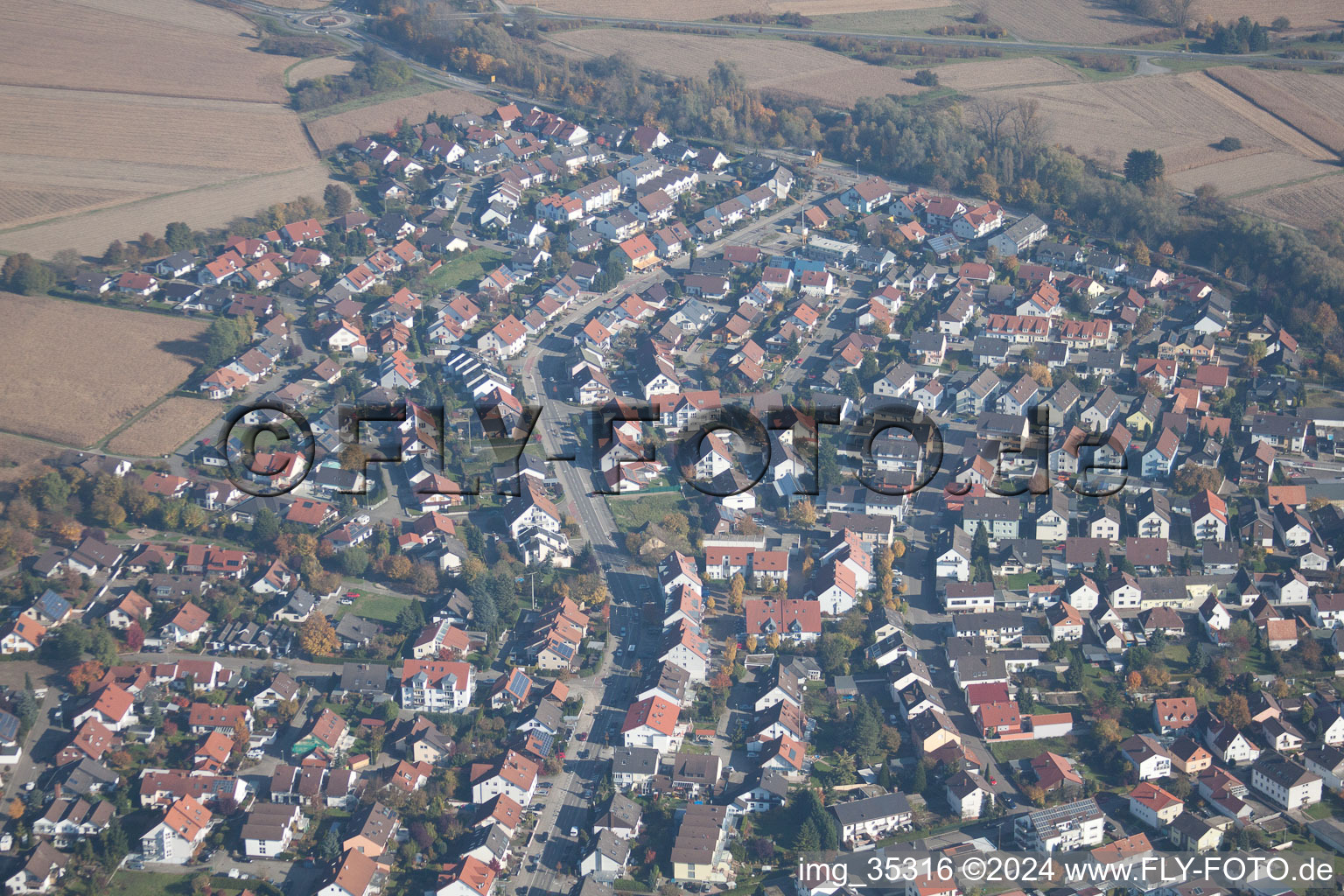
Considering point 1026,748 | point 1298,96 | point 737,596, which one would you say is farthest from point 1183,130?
point 1026,748

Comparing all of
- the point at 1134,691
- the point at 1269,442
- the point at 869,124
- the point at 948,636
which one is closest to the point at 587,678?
the point at 948,636

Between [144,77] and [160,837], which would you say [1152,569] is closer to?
[160,837]

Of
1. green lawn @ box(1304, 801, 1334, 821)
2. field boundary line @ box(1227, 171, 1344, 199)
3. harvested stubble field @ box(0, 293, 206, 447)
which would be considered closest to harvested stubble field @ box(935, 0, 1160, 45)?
field boundary line @ box(1227, 171, 1344, 199)

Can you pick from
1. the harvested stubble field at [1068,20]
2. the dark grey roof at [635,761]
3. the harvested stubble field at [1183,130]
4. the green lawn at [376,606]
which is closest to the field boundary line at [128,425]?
the green lawn at [376,606]

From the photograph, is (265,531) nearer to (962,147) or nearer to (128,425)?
(128,425)

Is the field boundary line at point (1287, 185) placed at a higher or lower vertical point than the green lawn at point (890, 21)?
lower

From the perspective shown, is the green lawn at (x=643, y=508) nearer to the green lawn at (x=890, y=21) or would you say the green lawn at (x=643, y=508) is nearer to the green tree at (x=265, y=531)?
the green tree at (x=265, y=531)

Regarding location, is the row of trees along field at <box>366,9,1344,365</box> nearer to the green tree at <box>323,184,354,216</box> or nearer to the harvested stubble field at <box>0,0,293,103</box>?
the harvested stubble field at <box>0,0,293,103</box>
